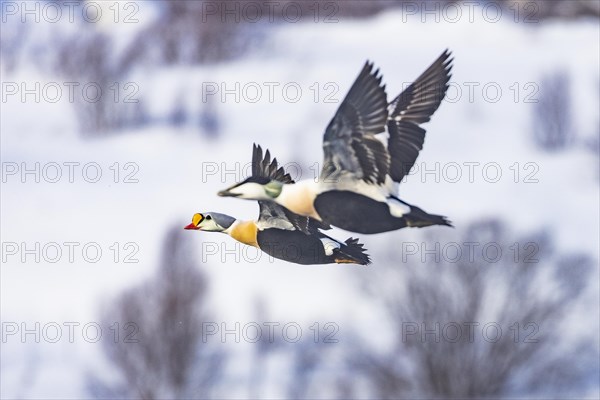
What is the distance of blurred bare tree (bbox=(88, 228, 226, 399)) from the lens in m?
28.5

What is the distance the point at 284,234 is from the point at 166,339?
962 inches

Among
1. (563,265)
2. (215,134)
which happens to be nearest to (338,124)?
(563,265)

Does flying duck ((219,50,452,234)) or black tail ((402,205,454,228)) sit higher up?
flying duck ((219,50,452,234))

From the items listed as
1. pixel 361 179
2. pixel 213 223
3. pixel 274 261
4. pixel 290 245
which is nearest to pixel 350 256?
pixel 290 245

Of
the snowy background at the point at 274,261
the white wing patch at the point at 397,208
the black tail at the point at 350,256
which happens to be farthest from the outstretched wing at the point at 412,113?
the snowy background at the point at 274,261

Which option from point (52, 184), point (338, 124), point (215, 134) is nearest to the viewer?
point (338, 124)

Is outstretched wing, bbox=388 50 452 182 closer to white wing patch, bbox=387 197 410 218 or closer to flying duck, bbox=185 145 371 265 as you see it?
white wing patch, bbox=387 197 410 218

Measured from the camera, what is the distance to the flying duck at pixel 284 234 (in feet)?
18.7

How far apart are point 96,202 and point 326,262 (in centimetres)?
2597

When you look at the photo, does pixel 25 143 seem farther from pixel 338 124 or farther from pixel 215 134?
pixel 338 124

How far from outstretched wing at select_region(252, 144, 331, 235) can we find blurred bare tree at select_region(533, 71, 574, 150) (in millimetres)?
29247

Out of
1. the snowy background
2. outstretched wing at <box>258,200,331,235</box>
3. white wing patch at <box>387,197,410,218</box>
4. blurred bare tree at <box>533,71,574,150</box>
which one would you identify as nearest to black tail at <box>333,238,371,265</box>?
outstretched wing at <box>258,200,331,235</box>

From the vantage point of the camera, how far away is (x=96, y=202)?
3145 centimetres

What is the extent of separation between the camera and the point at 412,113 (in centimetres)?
561
